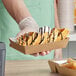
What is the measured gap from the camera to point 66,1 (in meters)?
2.10

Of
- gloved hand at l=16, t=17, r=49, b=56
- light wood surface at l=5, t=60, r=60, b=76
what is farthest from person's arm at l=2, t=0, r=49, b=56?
light wood surface at l=5, t=60, r=60, b=76

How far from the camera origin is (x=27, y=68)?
122cm

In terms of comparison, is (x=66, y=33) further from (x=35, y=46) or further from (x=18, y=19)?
(x=18, y=19)

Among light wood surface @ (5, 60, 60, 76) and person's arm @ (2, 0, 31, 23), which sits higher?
person's arm @ (2, 0, 31, 23)

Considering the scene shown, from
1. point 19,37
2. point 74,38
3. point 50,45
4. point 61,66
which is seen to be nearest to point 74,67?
point 61,66

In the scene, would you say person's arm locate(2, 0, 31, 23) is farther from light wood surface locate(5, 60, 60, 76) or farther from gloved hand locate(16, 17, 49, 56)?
light wood surface locate(5, 60, 60, 76)

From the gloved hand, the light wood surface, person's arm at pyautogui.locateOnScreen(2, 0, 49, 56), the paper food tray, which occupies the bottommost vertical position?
the light wood surface

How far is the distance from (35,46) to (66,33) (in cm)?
17

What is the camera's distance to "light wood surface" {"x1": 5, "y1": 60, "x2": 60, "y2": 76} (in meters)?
1.12

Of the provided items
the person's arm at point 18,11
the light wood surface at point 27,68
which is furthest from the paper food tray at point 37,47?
the person's arm at point 18,11

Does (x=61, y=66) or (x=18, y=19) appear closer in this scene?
(x=61, y=66)

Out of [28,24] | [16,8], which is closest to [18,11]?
[16,8]

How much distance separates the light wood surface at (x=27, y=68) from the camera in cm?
112

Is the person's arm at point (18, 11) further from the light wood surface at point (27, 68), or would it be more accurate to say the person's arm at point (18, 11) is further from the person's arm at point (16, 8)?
the light wood surface at point (27, 68)
